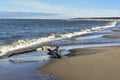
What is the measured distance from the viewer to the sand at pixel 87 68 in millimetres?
11123

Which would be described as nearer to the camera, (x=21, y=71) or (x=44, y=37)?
(x=21, y=71)

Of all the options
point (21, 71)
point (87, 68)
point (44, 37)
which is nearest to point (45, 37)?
point (44, 37)

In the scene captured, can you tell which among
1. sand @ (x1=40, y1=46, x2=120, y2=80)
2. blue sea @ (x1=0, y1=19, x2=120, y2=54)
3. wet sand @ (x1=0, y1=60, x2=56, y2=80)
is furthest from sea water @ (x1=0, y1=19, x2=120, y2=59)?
sand @ (x1=40, y1=46, x2=120, y2=80)

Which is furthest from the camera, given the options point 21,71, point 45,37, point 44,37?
point 44,37

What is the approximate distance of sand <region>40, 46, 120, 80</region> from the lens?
36.5 ft

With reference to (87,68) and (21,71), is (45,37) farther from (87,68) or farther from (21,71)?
(87,68)

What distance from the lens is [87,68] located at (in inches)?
492

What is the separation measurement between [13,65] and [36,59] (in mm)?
1841

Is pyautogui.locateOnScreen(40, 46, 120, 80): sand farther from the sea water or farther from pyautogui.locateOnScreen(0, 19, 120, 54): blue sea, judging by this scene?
pyautogui.locateOnScreen(0, 19, 120, 54): blue sea

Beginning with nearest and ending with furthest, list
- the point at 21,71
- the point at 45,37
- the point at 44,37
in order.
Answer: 1. the point at 21,71
2. the point at 45,37
3. the point at 44,37

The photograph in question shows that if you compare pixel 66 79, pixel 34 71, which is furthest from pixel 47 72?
pixel 66 79

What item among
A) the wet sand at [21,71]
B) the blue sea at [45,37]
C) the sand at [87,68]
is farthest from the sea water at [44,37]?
the sand at [87,68]

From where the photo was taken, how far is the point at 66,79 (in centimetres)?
1099

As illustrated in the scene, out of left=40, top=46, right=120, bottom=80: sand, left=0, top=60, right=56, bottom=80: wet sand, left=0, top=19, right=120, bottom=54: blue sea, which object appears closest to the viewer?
left=40, top=46, right=120, bottom=80: sand
